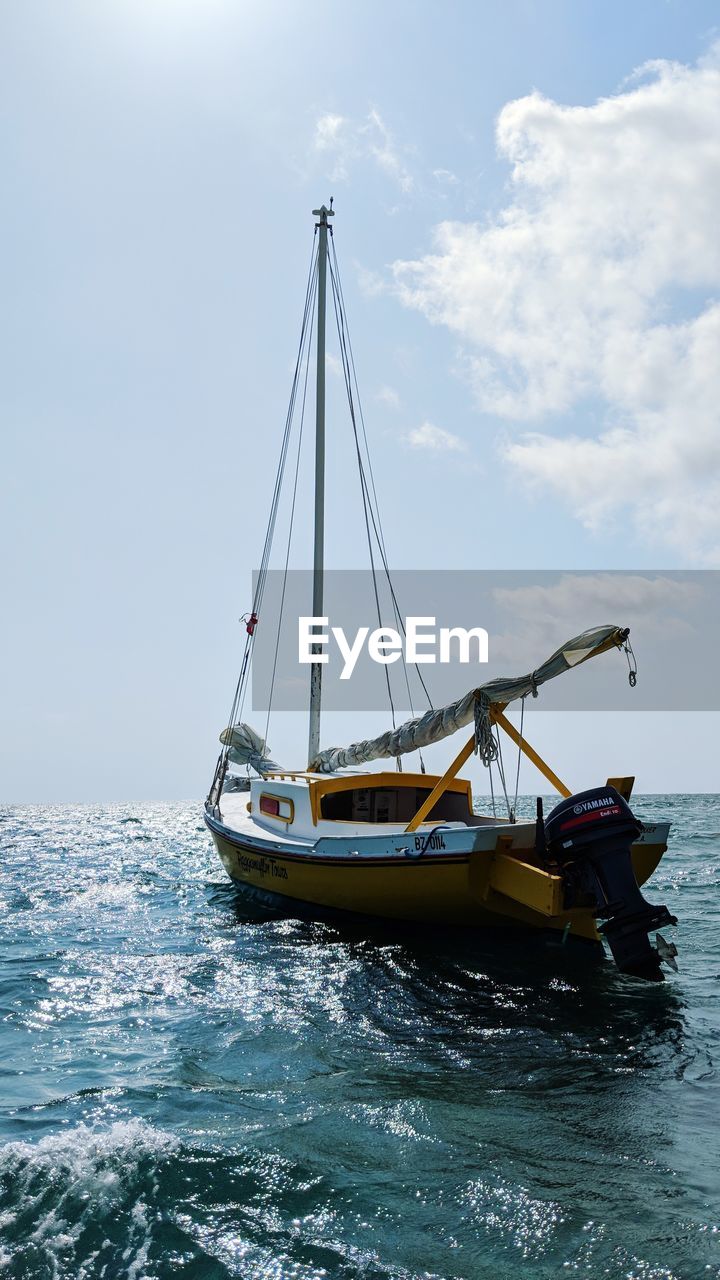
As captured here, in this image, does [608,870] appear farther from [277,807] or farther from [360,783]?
[277,807]

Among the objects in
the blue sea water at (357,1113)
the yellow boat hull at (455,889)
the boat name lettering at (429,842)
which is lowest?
the blue sea water at (357,1113)

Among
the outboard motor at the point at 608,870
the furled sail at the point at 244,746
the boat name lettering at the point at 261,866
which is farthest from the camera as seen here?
the furled sail at the point at 244,746

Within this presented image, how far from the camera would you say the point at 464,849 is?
10.5 metres

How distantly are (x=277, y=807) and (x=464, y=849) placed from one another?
7111mm

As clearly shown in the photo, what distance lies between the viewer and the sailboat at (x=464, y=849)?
940 centimetres

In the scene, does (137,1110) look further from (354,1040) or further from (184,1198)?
(354,1040)

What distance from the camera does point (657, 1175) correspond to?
5.10 m

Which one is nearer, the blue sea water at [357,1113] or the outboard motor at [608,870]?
the blue sea water at [357,1113]

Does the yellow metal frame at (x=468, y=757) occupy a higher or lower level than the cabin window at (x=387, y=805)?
higher

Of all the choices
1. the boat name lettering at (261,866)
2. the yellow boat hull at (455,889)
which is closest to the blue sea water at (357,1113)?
the yellow boat hull at (455,889)

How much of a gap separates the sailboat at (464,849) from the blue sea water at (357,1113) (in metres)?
0.66

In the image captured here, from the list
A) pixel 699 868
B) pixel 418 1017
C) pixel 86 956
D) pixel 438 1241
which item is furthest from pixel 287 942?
pixel 699 868

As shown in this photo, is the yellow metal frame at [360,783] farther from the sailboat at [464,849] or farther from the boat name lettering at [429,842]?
the boat name lettering at [429,842]

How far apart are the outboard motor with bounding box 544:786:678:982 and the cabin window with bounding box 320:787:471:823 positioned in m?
4.93
